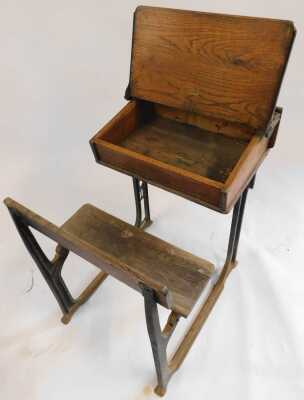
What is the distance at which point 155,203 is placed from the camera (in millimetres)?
1912

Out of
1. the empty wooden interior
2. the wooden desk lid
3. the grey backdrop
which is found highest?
the wooden desk lid

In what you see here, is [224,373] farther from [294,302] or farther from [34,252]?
[34,252]

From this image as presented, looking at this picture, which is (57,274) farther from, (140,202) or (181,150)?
(181,150)

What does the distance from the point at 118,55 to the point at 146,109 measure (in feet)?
2.45

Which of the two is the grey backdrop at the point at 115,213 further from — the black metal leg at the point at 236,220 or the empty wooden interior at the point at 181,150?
the empty wooden interior at the point at 181,150

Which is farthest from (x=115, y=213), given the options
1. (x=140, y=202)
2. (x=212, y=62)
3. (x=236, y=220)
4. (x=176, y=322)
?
(x=212, y=62)

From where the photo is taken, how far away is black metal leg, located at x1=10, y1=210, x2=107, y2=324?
1.01 metres

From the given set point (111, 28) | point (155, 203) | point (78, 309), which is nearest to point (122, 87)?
point (111, 28)

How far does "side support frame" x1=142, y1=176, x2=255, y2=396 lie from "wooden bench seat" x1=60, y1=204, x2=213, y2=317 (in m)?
0.13

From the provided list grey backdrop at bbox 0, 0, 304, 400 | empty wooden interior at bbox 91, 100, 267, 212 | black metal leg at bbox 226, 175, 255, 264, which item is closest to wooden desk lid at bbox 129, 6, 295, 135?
empty wooden interior at bbox 91, 100, 267, 212

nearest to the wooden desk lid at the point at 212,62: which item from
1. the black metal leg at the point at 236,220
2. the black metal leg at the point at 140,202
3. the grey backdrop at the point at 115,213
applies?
the black metal leg at the point at 236,220

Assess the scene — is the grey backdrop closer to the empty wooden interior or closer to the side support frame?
Answer: the side support frame

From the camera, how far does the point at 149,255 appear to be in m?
1.25

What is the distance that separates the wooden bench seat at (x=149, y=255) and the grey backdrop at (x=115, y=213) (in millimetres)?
342
